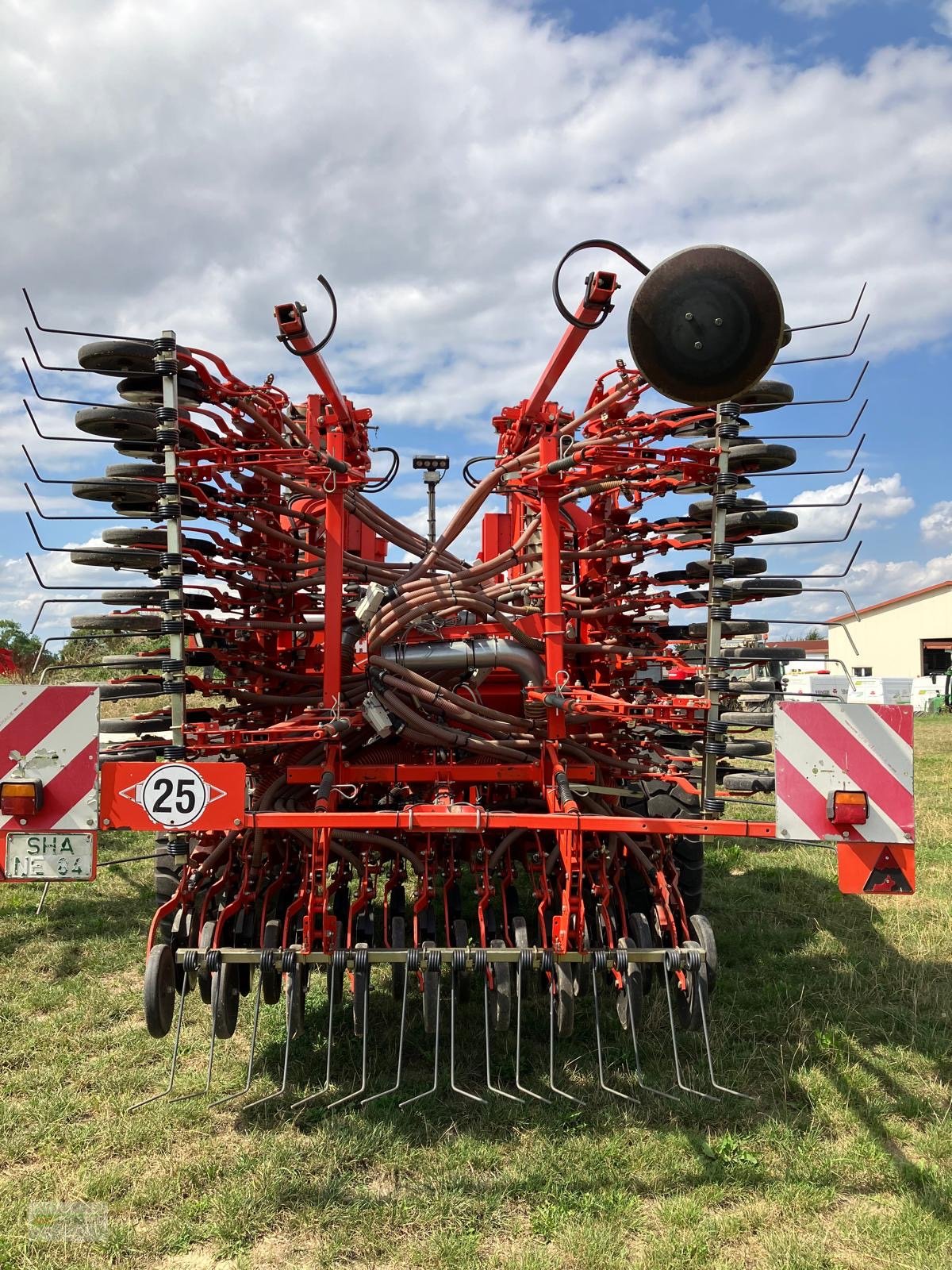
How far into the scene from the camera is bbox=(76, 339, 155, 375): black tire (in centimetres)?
367

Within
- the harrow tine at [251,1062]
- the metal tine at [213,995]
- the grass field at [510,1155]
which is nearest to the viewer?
the grass field at [510,1155]

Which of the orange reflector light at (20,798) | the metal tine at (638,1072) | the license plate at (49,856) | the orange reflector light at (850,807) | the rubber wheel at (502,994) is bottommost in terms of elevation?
the metal tine at (638,1072)

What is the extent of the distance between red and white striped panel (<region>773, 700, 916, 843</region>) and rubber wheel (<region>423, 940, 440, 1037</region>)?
1310 millimetres

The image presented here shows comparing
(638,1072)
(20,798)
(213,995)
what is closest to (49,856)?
(20,798)

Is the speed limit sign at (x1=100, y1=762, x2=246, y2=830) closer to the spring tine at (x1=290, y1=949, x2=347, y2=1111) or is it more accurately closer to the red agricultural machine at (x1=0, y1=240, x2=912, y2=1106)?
the red agricultural machine at (x1=0, y1=240, x2=912, y2=1106)

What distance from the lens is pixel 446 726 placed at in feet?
14.4

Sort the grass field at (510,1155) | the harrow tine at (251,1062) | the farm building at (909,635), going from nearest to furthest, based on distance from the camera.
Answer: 1. the grass field at (510,1155)
2. the harrow tine at (251,1062)
3. the farm building at (909,635)

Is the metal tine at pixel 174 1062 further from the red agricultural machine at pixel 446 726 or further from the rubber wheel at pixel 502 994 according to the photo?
the rubber wheel at pixel 502 994

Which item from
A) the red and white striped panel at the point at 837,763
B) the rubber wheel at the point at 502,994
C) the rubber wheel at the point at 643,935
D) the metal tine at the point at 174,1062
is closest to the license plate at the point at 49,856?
the metal tine at the point at 174,1062

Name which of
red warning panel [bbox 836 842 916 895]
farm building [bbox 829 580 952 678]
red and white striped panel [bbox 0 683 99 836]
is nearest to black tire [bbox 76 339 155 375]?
red and white striped panel [bbox 0 683 99 836]

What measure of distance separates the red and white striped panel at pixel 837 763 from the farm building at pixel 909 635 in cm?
3308
